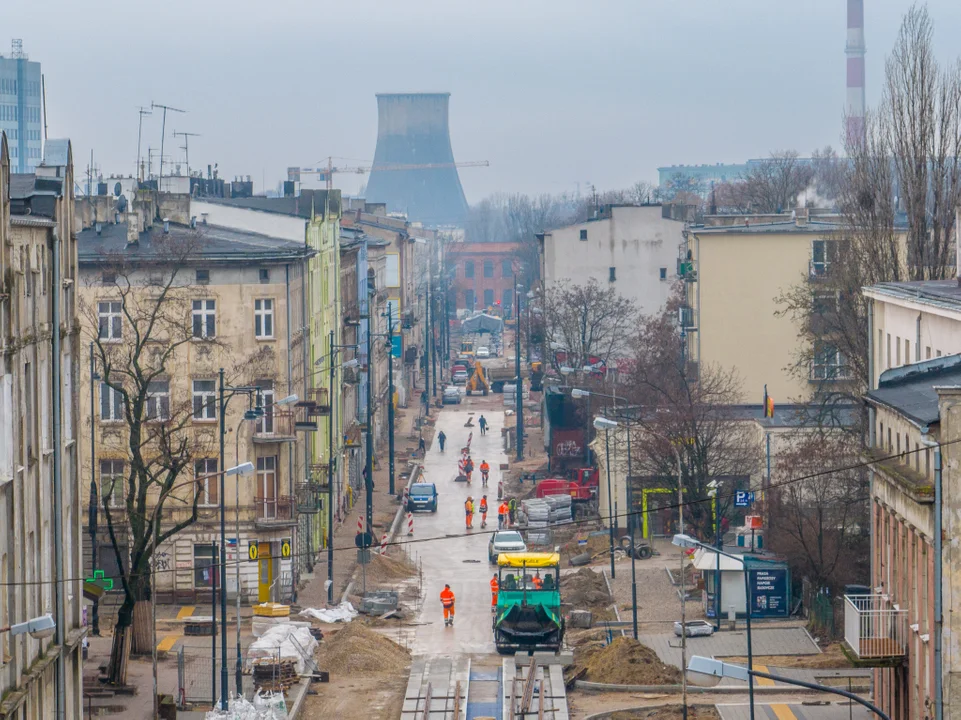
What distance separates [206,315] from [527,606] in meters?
13.4

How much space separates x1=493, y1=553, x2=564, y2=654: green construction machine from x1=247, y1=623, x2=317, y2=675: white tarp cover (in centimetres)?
482

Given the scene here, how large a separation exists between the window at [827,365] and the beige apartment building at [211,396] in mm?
20815

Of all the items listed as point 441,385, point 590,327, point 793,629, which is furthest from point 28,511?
point 441,385

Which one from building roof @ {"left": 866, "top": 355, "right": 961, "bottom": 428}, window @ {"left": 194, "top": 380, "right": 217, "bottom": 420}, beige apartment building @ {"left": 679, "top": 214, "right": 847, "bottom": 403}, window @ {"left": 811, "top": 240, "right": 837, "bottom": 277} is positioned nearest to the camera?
building roof @ {"left": 866, "top": 355, "right": 961, "bottom": 428}

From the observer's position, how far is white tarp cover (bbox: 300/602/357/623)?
46656 millimetres

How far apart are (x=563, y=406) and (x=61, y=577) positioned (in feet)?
149

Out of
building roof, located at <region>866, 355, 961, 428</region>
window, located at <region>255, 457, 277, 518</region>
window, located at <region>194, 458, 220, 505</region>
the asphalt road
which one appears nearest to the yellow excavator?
the asphalt road

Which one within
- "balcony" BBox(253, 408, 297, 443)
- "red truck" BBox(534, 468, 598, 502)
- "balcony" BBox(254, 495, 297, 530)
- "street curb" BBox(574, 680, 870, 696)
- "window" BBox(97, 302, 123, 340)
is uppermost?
"window" BBox(97, 302, 123, 340)

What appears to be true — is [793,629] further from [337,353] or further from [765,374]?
[765,374]

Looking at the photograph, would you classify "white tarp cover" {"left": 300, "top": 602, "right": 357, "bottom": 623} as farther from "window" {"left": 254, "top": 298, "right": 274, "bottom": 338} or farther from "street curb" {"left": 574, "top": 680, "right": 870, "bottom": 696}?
"street curb" {"left": 574, "top": 680, "right": 870, "bottom": 696}

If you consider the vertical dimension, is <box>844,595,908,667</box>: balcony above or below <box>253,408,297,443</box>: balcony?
below

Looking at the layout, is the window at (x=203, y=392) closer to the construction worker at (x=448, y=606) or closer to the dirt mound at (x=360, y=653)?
the construction worker at (x=448, y=606)

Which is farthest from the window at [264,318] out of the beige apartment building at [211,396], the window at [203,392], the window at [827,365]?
the window at [827,365]

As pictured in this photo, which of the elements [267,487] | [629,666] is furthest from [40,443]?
[267,487]
